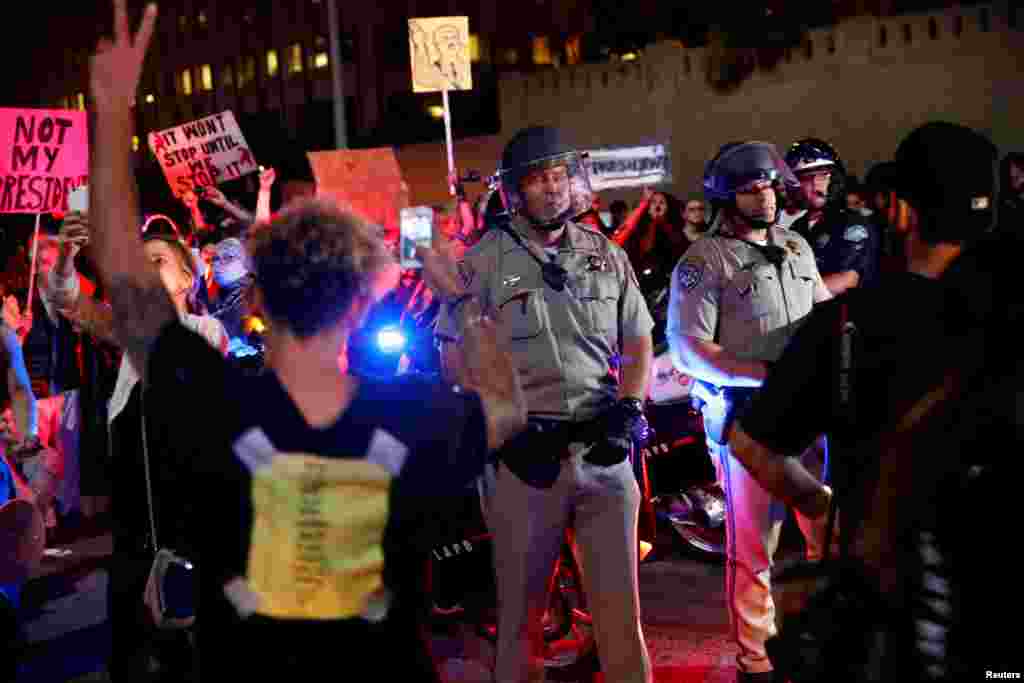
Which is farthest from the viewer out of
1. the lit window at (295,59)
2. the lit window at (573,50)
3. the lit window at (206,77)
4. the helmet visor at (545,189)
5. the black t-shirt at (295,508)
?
the lit window at (206,77)

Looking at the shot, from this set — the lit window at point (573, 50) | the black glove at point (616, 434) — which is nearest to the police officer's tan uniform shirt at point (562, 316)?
the black glove at point (616, 434)

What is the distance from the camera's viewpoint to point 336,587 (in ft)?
9.00

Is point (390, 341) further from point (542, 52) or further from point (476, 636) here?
point (542, 52)

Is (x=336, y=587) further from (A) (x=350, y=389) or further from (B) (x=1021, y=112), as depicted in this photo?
(B) (x=1021, y=112)

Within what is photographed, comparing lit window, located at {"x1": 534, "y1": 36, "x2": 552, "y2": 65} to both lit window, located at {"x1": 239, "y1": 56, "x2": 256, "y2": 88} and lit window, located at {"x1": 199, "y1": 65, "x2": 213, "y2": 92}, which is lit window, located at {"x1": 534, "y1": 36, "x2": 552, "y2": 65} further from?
lit window, located at {"x1": 199, "y1": 65, "x2": 213, "y2": 92}

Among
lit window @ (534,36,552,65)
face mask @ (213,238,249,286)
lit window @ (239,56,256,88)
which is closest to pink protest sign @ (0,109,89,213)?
face mask @ (213,238,249,286)

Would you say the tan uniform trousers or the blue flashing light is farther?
the blue flashing light

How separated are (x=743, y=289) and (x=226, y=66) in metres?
65.1

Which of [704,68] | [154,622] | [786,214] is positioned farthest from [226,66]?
[154,622]

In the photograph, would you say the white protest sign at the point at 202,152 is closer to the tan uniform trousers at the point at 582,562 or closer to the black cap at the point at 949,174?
the tan uniform trousers at the point at 582,562

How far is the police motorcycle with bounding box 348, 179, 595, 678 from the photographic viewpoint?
6406 mm

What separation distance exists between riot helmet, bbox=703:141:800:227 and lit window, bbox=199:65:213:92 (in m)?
65.4

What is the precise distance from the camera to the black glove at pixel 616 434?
5.02 metres

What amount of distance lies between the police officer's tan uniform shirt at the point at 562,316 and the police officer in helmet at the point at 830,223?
135 cm
